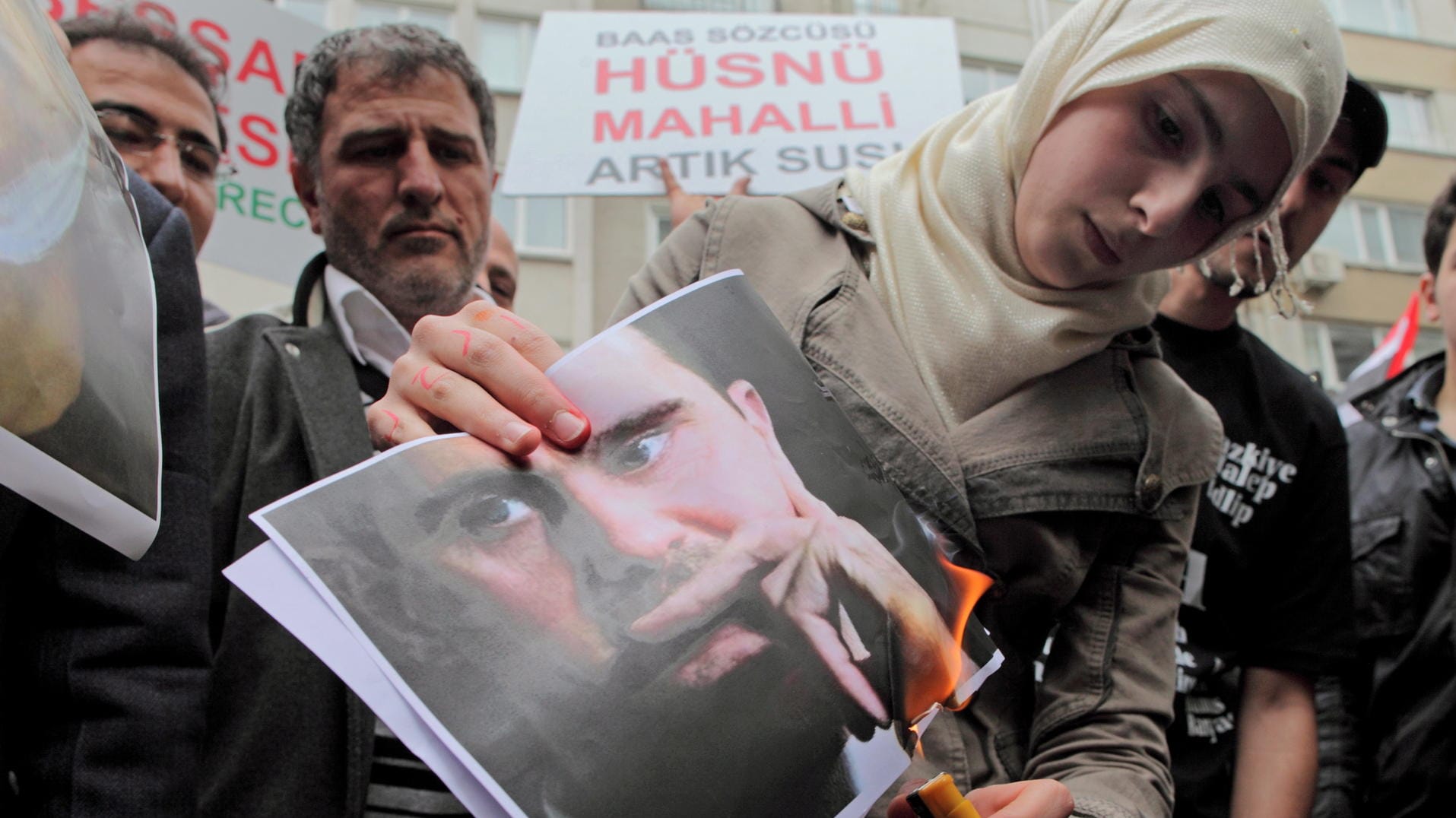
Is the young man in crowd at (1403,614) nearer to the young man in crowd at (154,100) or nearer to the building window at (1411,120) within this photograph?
the young man in crowd at (154,100)

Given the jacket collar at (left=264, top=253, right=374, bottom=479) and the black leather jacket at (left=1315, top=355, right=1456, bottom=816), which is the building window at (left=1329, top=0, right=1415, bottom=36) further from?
the jacket collar at (left=264, top=253, right=374, bottom=479)

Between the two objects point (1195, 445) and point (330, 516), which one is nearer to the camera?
point (330, 516)


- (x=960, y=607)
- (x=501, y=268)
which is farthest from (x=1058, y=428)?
(x=501, y=268)

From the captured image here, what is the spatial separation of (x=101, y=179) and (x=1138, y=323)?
39.7 inches

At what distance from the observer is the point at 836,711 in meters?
0.73

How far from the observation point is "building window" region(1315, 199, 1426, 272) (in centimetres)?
1458

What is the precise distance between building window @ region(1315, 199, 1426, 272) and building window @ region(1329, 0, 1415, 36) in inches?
105

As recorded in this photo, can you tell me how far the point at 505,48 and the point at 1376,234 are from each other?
37.0 feet

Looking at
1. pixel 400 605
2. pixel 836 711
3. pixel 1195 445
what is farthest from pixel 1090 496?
pixel 400 605

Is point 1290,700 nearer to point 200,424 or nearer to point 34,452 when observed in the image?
point 200,424

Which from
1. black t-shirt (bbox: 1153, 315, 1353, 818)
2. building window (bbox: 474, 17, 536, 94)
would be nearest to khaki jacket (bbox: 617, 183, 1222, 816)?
black t-shirt (bbox: 1153, 315, 1353, 818)

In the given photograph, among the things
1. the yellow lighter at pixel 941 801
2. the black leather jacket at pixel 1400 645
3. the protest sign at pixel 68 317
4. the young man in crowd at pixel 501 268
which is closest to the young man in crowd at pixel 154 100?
the young man in crowd at pixel 501 268

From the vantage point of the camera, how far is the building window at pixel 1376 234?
14.6m

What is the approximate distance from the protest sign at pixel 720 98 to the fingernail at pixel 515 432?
2030mm
